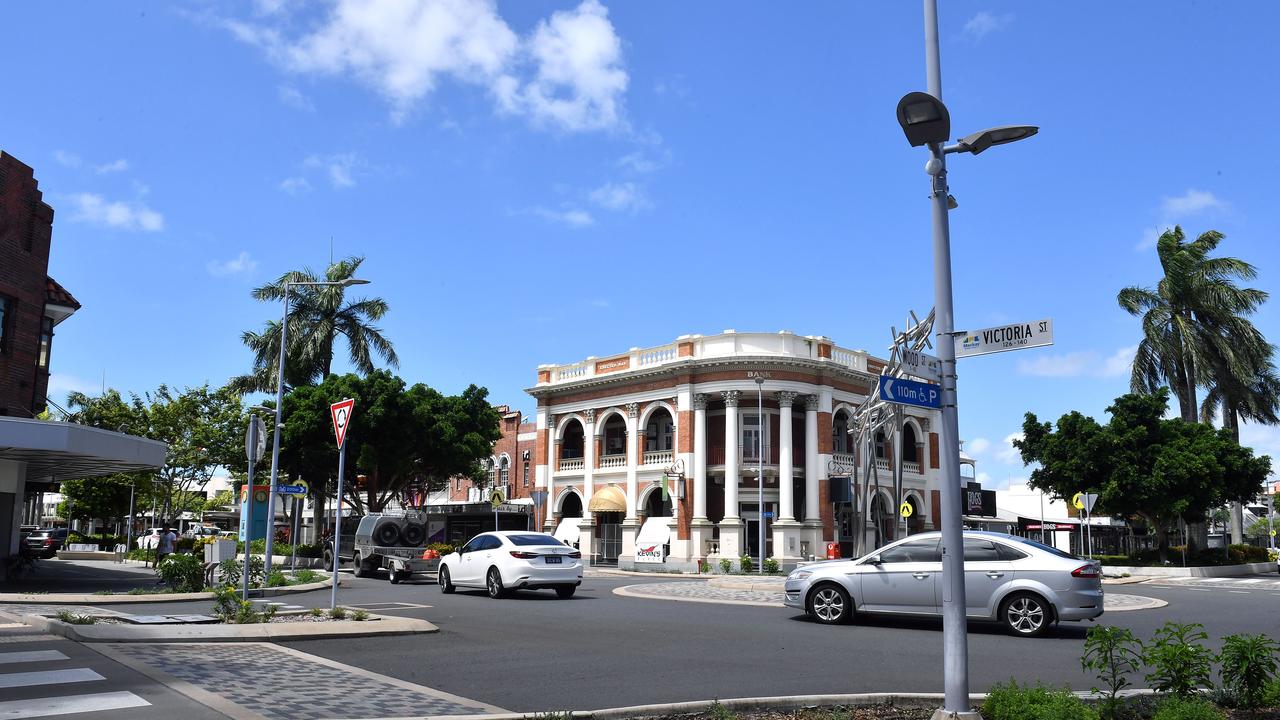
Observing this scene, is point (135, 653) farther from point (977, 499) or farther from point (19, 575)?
point (977, 499)

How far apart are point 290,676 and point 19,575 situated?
20.4 metres

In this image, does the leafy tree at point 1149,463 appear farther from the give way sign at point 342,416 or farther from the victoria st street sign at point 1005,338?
the victoria st street sign at point 1005,338

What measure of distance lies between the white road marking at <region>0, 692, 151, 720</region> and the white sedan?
13687mm

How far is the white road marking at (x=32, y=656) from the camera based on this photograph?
9.65 meters

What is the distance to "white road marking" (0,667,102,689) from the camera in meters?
8.39

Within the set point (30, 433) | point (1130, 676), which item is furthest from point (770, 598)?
point (30, 433)

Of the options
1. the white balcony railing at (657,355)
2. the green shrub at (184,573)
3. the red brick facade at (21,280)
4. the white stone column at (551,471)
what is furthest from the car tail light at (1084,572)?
the white stone column at (551,471)

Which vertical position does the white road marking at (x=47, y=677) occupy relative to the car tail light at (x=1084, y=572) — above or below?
below

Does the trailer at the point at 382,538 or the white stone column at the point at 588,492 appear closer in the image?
the trailer at the point at 382,538

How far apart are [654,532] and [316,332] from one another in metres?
18.6

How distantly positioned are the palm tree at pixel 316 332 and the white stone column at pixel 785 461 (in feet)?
61.4

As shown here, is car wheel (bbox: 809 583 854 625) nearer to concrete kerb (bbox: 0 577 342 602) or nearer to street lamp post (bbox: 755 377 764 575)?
concrete kerb (bbox: 0 577 342 602)

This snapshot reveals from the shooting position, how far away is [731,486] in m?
45.0

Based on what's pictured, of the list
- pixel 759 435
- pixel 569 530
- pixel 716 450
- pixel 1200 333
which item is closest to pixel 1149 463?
pixel 1200 333
